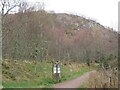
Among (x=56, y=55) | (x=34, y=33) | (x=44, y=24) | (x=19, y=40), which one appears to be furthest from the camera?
(x=56, y=55)

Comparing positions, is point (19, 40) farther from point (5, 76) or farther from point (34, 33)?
point (5, 76)

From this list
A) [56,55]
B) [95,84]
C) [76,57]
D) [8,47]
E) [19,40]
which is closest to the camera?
[95,84]

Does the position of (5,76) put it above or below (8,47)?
below

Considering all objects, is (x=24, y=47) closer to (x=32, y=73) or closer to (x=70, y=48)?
(x=32, y=73)

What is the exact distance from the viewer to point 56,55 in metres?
34.8

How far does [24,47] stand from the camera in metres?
23.9

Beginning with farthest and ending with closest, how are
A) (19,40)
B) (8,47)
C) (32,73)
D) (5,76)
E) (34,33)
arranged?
(34,33)
(19,40)
(8,47)
(32,73)
(5,76)

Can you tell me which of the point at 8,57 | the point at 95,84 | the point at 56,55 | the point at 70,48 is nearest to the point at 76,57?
the point at 70,48

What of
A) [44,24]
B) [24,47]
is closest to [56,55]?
[44,24]

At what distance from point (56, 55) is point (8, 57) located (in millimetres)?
14349

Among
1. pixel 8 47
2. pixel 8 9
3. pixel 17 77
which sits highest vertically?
pixel 8 9

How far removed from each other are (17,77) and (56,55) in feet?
59.6

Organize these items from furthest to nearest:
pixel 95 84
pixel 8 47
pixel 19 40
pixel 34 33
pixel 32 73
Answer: pixel 34 33, pixel 19 40, pixel 8 47, pixel 32 73, pixel 95 84

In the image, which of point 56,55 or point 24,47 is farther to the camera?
point 56,55
